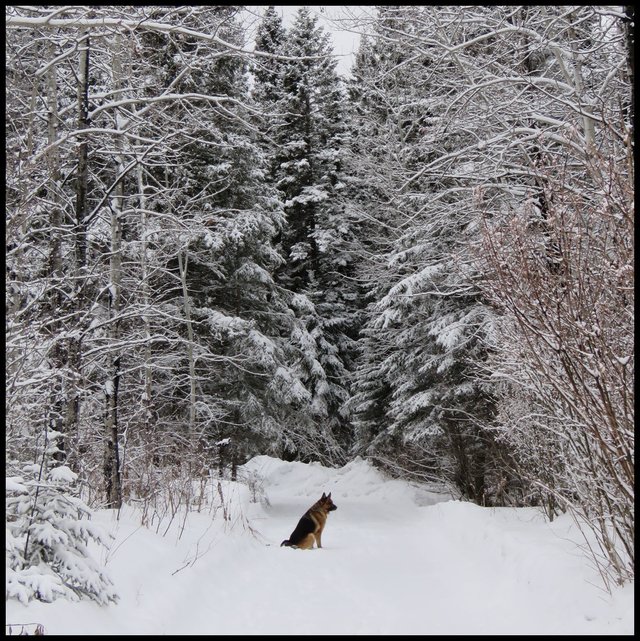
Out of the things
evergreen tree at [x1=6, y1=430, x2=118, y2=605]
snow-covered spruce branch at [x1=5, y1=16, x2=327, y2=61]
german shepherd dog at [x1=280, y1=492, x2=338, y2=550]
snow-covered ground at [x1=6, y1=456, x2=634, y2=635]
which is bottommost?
german shepherd dog at [x1=280, y1=492, x2=338, y2=550]

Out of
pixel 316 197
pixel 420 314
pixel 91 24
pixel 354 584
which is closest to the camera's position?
pixel 91 24

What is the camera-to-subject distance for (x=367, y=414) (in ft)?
55.4

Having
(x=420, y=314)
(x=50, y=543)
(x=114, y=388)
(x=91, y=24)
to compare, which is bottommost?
(x=50, y=543)

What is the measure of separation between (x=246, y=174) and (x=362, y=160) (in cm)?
346

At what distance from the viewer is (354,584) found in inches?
235

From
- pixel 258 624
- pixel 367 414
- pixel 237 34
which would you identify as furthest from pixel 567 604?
pixel 367 414

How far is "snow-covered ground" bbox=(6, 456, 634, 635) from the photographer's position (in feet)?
12.9

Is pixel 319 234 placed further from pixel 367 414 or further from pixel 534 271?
pixel 534 271

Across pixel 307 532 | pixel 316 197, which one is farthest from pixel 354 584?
pixel 316 197

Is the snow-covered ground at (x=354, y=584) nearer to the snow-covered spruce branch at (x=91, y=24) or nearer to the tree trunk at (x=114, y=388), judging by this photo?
the tree trunk at (x=114, y=388)

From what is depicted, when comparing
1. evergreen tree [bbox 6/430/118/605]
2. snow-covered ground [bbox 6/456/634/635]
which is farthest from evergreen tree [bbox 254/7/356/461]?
evergreen tree [bbox 6/430/118/605]

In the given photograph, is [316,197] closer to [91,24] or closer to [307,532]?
[307,532]

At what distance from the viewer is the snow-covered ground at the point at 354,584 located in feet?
12.9

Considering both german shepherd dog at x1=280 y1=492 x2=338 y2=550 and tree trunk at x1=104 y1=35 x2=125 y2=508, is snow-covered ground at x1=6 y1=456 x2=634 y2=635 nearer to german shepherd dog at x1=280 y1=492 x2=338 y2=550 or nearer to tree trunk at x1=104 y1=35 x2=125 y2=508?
german shepherd dog at x1=280 y1=492 x2=338 y2=550
